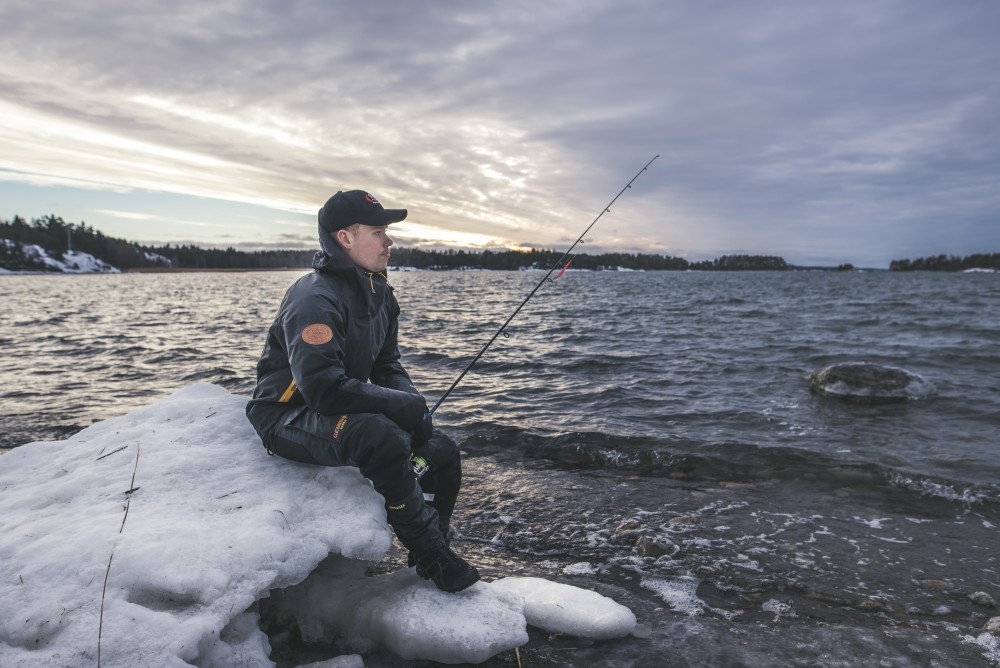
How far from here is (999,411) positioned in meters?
9.96

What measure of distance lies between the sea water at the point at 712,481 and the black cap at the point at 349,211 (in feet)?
9.42

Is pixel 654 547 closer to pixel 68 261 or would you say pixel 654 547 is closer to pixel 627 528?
pixel 627 528

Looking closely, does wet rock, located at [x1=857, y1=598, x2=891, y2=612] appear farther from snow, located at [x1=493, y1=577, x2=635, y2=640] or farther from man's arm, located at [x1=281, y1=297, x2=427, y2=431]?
man's arm, located at [x1=281, y1=297, x2=427, y2=431]

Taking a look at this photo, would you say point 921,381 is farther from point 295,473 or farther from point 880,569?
point 295,473

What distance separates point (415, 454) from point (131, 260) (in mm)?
216806

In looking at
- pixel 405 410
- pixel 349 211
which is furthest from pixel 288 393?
pixel 349 211

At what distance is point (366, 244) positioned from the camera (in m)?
4.07

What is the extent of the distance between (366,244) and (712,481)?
5.18m

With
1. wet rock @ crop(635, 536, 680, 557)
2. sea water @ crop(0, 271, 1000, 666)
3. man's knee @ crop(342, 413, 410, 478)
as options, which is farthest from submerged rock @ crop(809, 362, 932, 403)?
man's knee @ crop(342, 413, 410, 478)

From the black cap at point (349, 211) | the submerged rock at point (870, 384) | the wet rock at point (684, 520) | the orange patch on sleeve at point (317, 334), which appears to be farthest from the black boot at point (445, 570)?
the submerged rock at point (870, 384)

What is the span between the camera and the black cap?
13.1 ft

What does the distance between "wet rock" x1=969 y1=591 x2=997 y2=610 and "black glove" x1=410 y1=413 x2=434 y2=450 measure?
4.32 meters

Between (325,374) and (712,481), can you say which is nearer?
(325,374)

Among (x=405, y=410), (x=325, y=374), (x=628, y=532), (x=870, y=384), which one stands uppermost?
(x=325, y=374)
